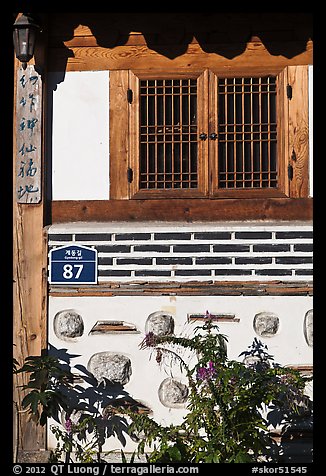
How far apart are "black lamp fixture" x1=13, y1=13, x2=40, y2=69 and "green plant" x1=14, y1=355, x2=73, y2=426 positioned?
2.60m

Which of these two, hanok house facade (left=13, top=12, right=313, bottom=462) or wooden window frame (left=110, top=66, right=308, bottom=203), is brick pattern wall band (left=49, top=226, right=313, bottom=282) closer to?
hanok house facade (left=13, top=12, right=313, bottom=462)

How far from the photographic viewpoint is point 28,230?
23.1ft

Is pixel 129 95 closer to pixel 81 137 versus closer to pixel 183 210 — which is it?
pixel 81 137

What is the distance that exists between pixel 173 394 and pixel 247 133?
7.90ft

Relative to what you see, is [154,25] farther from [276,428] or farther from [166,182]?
[276,428]

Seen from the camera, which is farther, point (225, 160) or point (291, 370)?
point (225, 160)

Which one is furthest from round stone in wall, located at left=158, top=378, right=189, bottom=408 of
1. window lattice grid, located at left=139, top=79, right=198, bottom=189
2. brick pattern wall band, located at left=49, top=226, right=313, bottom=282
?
window lattice grid, located at left=139, top=79, right=198, bottom=189

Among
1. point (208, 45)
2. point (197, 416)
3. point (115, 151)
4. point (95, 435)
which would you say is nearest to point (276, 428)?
point (197, 416)

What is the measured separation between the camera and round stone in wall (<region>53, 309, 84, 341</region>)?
22.8 ft

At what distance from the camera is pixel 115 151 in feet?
23.3

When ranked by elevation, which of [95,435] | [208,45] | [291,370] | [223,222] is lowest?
[95,435]

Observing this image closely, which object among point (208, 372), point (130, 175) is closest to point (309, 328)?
point (208, 372)

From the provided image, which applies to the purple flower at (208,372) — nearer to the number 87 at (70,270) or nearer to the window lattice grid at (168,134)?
the number 87 at (70,270)
